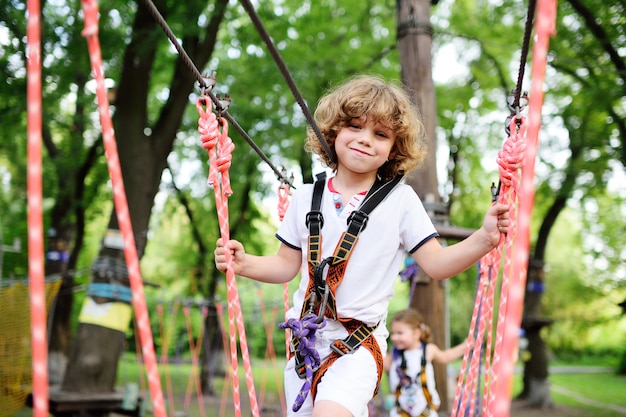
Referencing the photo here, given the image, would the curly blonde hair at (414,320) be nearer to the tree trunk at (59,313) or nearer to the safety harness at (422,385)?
the safety harness at (422,385)

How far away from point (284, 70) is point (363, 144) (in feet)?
1.23

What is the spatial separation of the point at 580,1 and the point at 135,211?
17.5 ft

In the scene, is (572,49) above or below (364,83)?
above

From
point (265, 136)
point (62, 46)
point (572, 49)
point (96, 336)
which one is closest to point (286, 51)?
point (265, 136)

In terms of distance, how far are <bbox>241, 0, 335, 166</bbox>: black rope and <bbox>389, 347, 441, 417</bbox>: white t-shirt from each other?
2.60 m

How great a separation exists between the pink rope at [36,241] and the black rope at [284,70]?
566 millimetres

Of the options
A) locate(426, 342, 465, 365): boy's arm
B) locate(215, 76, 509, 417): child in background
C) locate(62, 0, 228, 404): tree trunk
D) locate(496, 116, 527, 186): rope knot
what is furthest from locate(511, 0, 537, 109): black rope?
locate(62, 0, 228, 404): tree trunk

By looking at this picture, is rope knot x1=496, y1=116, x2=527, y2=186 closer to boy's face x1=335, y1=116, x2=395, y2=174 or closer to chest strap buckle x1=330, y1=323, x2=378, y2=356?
boy's face x1=335, y1=116, x2=395, y2=174

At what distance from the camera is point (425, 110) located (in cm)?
467

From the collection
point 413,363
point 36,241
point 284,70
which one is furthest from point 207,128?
point 413,363

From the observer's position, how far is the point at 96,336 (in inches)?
268

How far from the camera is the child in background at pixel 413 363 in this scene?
441cm

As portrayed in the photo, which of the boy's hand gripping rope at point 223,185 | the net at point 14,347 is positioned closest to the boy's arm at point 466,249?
the boy's hand gripping rope at point 223,185

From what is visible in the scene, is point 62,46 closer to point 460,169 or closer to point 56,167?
point 56,167
